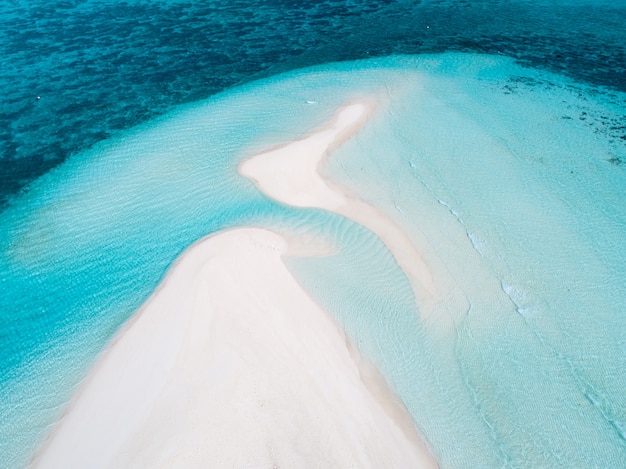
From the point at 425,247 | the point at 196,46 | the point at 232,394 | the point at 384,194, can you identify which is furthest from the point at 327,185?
the point at 196,46

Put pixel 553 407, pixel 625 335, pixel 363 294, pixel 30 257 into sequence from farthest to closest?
pixel 30 257 → pixel 363 294 → pixel 625 335 → pixel 553 407

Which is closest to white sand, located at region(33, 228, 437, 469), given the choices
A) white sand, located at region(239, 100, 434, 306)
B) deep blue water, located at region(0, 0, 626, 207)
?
white sand, located at region(239, 100, 434, 306)

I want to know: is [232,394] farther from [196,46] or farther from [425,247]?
[196,46]

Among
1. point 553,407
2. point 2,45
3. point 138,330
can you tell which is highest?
point 2,45

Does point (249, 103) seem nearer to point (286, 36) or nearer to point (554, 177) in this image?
point (286, 36)

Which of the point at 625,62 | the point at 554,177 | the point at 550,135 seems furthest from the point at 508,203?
the point at 625,62

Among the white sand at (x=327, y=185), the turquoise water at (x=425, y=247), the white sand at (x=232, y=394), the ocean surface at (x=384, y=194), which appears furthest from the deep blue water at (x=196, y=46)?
the white sand at (x=232, y=394)

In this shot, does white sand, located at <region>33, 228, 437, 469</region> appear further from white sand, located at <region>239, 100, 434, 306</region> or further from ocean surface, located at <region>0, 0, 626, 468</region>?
white sand, located at <region>239, 100, 434, 306</region>

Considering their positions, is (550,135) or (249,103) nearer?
(550,135)

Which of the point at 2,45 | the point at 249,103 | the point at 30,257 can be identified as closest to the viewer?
the point at 30,257
